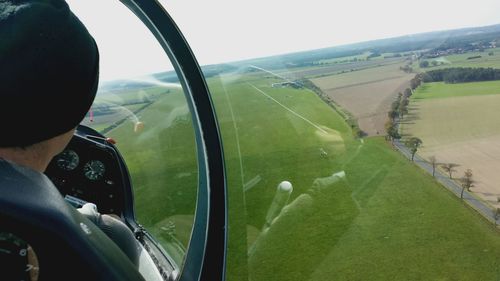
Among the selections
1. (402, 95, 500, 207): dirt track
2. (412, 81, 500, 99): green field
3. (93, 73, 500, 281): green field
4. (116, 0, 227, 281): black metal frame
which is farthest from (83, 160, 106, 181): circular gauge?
(412, 81, 500, 99): green field

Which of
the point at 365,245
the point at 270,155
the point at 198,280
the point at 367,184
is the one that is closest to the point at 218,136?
the point at 198,280

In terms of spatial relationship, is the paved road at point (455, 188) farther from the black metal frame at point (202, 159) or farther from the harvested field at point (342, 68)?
the black metal frame at point (202, 159)

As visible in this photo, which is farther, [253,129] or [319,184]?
[253,129]

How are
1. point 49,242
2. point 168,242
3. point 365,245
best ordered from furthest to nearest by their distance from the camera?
1. point 365,245
2. point 168,242
3. point 49,242

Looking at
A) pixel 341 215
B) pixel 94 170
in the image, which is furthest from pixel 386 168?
pixel 94 170

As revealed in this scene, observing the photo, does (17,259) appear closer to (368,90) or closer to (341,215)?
(368,90)

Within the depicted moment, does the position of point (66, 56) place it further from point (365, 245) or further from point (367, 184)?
point (367, 184)
